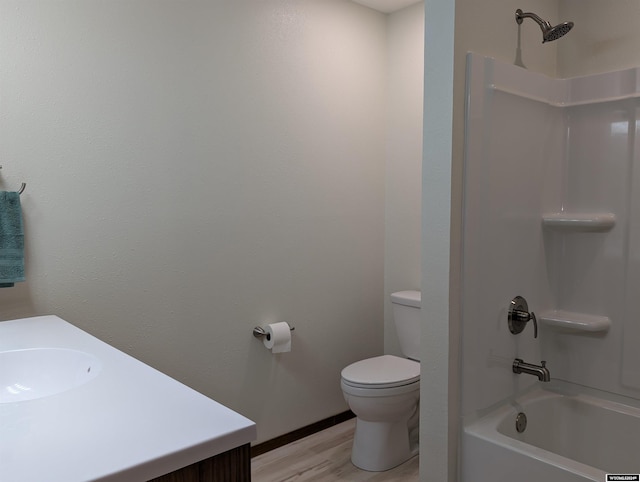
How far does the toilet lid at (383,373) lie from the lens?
8.41 ft

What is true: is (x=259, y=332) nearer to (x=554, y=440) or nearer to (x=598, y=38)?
(x=554, y=440)

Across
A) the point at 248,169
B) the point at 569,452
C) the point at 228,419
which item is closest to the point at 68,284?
the point at 248,169

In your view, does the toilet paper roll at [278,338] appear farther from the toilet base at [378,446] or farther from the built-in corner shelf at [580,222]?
the built-in corner shelf at [580,222]

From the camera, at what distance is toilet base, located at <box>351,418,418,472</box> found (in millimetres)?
2637

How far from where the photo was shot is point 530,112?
2152 mm

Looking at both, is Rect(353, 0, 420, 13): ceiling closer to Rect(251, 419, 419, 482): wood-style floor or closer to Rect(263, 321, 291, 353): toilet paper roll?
Rect(263, 321, 291, 353): toilet paper roll

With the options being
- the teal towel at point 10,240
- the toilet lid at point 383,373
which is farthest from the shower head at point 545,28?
the teal towel at point 10,240

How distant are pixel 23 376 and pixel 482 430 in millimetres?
1509

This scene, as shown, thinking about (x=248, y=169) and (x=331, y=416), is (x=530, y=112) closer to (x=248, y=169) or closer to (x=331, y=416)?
(x=248, y=169)

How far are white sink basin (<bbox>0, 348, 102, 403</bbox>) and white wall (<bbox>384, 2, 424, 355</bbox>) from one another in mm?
2121

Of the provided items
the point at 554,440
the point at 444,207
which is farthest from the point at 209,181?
the point at 554,440

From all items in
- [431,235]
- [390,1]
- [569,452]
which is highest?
[390,1]

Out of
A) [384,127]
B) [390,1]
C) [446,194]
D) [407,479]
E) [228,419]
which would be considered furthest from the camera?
[384,127]

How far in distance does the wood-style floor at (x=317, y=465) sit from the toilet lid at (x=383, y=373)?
449 millimetres
